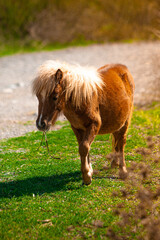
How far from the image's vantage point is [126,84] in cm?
495

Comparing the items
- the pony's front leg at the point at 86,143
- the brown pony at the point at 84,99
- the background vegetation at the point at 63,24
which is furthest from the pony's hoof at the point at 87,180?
the background vegetation at the point at 63,24

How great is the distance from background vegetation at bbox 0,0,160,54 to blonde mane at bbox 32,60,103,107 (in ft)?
46.6

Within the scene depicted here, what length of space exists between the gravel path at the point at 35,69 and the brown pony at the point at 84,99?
50 centimetres

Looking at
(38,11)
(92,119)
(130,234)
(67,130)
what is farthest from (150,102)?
(38,11)

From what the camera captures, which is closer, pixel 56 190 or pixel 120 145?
pixel 56 190

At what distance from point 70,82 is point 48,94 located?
340mm

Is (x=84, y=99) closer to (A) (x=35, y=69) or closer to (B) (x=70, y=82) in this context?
(B) (x=70, y=82)

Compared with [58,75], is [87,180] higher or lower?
lower

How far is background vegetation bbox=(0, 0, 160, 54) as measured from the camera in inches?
730

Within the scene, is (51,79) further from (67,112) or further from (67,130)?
(67,130)

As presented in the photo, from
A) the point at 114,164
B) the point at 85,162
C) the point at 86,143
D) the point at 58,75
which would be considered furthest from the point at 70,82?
the point at 114,164

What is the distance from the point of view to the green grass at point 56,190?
11.9ft

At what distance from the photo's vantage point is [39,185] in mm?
4574

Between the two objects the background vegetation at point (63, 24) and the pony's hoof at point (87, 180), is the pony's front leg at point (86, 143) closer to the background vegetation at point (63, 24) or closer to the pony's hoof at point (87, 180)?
the pony's hoof at point (87, 180)
